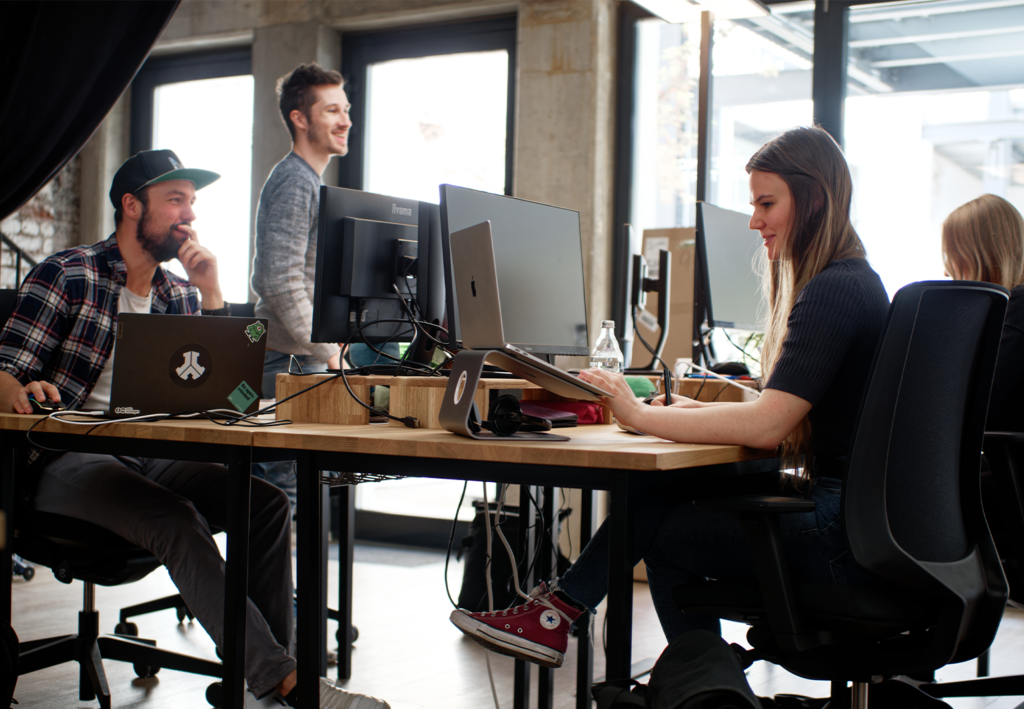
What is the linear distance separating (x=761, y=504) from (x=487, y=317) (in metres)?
0.52

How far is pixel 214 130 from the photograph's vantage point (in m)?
5.30

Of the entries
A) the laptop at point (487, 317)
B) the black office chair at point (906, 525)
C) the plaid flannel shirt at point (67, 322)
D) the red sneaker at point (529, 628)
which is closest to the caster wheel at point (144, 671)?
the plaid flannel shirt at point (67, 322)

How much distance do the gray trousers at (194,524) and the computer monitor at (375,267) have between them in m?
0.45

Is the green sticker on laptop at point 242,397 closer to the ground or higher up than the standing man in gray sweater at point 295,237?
closer to the ground

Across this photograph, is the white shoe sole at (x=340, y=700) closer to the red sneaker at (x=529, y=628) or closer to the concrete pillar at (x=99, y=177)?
the red sneaker at (x=529, y=628)

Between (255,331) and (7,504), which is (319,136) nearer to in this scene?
(255,331)

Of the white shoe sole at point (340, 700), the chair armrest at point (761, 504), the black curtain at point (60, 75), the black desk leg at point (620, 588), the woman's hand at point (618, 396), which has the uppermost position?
the black curtain at point (60, 75)

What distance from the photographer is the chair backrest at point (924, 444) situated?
1.32 m

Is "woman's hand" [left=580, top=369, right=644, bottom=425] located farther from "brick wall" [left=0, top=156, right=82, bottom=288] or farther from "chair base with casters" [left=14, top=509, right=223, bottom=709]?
"brick wall" [left=0, top=156, right=82, bottom=288]

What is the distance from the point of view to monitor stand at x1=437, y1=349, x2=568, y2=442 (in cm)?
147

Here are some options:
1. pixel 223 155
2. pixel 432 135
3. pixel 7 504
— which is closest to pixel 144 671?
pixel 7 504

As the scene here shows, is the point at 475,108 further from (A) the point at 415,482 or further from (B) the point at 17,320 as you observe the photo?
(B) the point at 17,320

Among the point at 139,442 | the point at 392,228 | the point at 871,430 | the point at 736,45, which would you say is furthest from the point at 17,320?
the point at 736,45

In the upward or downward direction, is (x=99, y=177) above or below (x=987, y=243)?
above
